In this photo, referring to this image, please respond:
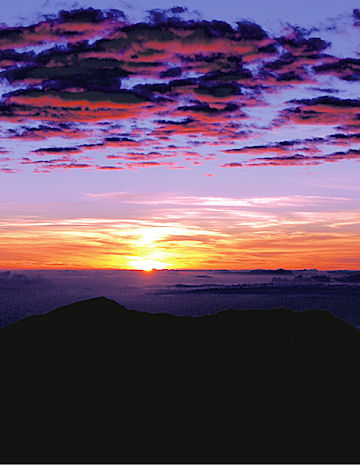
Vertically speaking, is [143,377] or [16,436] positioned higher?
[143,377]

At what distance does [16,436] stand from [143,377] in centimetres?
725

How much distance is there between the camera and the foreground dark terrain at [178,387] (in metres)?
22.2

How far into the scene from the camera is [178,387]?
26375 mm

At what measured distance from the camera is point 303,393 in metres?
26.6

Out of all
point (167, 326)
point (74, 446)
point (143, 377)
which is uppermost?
point (167, 326)

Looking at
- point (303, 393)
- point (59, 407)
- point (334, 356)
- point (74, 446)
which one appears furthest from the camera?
point (334, 356)

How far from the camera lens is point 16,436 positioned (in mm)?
22531

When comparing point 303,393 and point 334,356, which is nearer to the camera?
point 303,393

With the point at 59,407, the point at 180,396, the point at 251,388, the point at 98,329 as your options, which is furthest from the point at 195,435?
the point at 98,329

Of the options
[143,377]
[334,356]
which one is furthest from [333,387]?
[143,377]

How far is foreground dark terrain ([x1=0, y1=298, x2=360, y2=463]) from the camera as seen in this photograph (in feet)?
72.8

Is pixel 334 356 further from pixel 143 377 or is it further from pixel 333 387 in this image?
pixel 143 377

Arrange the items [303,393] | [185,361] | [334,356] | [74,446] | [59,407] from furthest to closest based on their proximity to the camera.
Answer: [334,356], [185,361], [303,393], [59,407], [74,446]

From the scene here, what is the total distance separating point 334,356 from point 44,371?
17.4m
